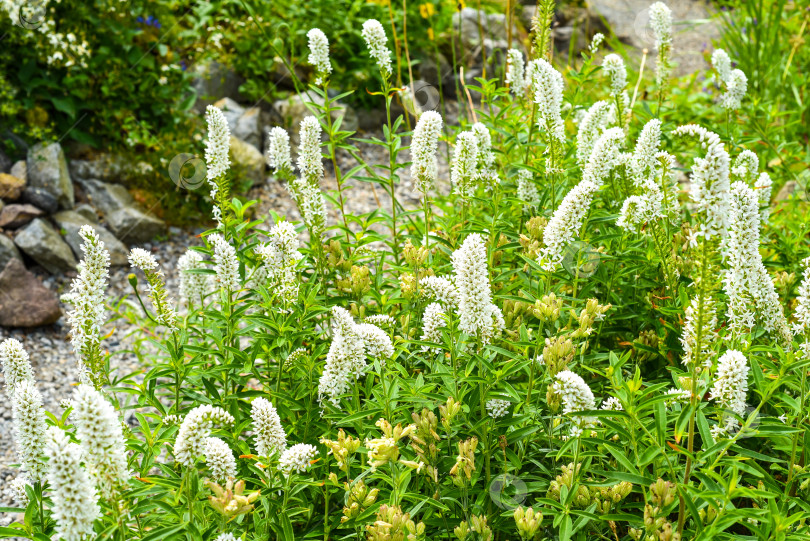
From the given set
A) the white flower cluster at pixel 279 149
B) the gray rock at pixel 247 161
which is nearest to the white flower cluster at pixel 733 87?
the white flower cluster at pixel 279 149

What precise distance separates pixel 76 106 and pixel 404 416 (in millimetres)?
5411

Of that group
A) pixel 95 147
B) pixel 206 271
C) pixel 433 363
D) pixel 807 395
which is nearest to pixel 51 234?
pixel 95 147

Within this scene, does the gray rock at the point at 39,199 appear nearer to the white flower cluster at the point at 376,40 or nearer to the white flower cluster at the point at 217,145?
the white flower cluster at the point at 217,145

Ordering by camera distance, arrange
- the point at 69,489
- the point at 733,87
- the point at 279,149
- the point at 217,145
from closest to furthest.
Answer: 1. the point at 69,489
2. the point at 217,145
3. the point at 279,149
4. the point at 733,87

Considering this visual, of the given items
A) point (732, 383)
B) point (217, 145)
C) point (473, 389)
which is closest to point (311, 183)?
point (217, 145)

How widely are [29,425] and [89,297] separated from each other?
54 centimetres

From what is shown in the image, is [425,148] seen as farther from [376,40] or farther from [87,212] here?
[87,212]

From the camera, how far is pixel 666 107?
15.8ft

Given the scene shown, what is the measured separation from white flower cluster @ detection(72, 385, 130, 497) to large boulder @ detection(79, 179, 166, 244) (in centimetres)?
485

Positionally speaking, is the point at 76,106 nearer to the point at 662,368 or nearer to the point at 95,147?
the point at 95,147

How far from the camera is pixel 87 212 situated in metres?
6.36

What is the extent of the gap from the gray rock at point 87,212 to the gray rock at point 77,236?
24mm

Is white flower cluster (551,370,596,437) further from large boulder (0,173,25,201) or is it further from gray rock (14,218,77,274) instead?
large boulder (0,173,25,201)

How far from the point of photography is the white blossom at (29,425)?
2189 millimetres
